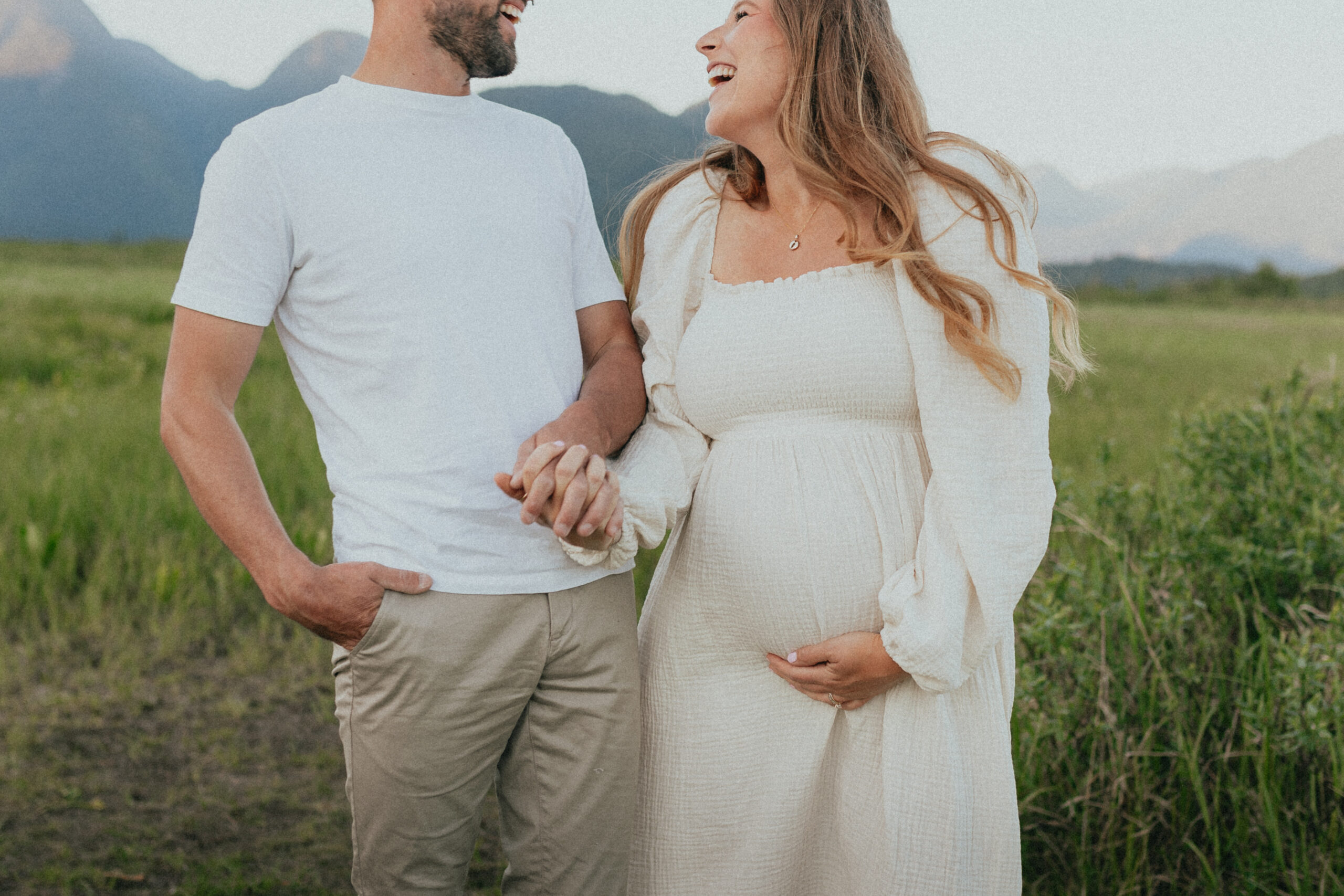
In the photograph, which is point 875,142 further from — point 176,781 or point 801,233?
point 176,781

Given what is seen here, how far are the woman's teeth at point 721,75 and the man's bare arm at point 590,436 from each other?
0.45 metres

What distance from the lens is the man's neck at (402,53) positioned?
1.78 meters

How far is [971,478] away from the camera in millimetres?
1657

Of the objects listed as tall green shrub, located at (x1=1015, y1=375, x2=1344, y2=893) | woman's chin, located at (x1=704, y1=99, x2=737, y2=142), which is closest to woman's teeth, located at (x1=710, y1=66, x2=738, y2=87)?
woman's chin, located at (x1=704, y1=99, x2=737, y2=142)

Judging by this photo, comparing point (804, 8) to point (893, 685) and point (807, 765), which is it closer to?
point (893, 685)

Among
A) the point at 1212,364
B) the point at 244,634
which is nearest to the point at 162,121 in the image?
the point at 1212,364

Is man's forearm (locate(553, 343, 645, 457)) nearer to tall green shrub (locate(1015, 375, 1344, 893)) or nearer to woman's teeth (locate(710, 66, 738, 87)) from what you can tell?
woman's teeth (locate(710, 66, 738, 87))

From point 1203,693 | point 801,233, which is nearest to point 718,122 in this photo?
point 801,233

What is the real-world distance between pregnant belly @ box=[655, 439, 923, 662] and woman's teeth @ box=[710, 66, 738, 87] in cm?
67

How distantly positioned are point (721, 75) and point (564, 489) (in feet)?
2.87

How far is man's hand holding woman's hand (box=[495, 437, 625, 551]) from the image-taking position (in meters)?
1.52

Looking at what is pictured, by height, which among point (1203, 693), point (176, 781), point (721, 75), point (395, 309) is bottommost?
point (176, 781)

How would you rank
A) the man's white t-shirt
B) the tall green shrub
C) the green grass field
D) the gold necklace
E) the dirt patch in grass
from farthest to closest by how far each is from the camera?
the dirt patch in grass, the green grass field, the tall green shrub, the gold necklace, the man's white t-shirt

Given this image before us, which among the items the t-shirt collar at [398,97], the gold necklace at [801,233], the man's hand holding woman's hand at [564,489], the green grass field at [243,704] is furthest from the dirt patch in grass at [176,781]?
the t-shirt collar at [398,97]
